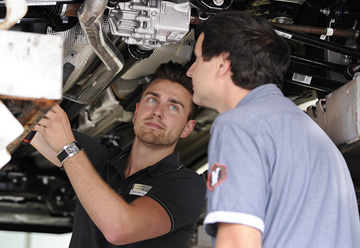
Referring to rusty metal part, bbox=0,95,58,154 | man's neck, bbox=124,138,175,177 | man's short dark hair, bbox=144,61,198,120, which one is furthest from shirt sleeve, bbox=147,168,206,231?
rusty metal part, bbox=0,95,58,154

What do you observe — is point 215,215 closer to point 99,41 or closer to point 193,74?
point 193,74

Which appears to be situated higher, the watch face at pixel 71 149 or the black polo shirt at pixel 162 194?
the watch face at pixel 71 149

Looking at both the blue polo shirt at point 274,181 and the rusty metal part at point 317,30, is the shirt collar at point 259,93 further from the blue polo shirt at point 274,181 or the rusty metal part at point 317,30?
the rusty metal part at point 317,30

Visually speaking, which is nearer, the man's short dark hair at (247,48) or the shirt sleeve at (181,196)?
the man's short dark hair at (247,48)

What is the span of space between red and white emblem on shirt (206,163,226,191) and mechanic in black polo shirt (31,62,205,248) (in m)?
0.58

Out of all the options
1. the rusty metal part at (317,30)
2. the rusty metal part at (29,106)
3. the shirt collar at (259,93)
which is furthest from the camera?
the rusty metal part at (317,30)

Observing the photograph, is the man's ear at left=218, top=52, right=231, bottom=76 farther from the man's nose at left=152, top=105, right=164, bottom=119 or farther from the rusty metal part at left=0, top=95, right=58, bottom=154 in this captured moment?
the man's nose at left=152, top=105, right=164, bottom=119

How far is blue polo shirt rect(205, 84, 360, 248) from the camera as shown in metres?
1.35

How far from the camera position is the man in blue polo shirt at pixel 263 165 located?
135cm

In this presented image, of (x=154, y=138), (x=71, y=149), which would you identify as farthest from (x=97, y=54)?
(x=154, y=138)

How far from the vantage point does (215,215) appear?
135 centimetres

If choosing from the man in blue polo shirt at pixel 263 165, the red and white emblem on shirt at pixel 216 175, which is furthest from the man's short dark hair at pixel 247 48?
the red and white emblem on shirt at pixel 216 175

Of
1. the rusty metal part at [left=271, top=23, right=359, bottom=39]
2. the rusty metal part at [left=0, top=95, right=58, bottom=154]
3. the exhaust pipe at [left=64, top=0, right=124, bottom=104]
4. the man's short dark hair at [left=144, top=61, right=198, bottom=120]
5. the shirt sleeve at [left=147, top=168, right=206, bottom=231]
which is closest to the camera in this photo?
the rusty metal part at [left=0, top=95, right=58, bottom=154]

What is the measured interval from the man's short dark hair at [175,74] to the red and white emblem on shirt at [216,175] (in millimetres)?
1300
